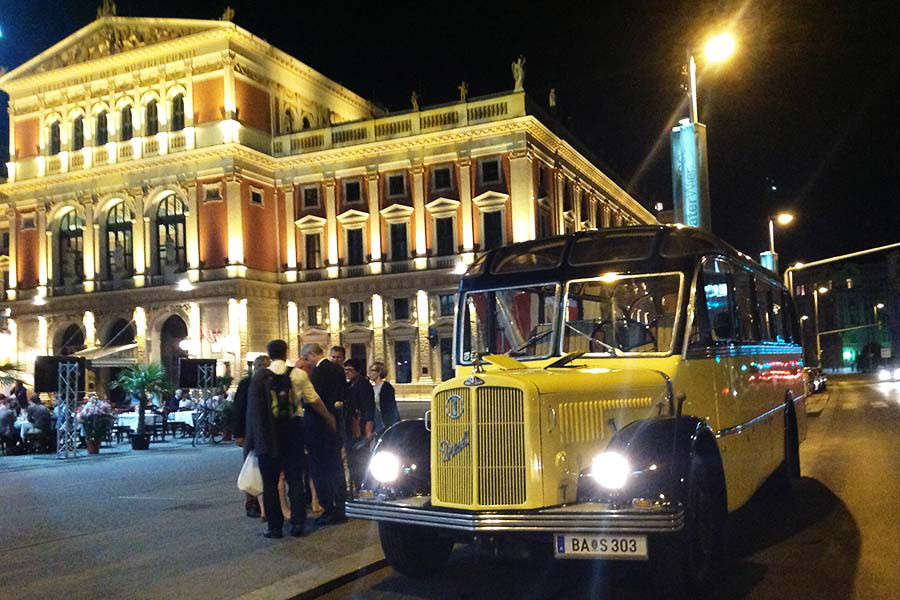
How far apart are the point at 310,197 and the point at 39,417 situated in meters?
30.7

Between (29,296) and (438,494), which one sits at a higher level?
(29,296)

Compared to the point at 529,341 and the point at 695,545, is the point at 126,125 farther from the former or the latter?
the point at 695,545

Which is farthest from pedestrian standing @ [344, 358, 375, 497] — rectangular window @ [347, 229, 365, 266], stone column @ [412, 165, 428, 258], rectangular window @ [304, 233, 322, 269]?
rectangular window @ [304, 233, 322, 269]

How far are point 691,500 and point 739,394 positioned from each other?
2355 millimetres

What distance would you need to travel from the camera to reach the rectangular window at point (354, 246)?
5066cm

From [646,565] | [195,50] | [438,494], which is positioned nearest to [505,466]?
[438,494]

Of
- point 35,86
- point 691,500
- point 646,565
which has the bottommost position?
point 646,565

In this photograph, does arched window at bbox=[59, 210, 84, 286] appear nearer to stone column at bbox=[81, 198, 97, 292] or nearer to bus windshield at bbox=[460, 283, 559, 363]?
stone column at bbox=[81, 198, 97, 292]

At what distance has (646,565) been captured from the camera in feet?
24.3

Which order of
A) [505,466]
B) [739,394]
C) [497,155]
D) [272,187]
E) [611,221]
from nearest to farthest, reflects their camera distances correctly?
1. [505,466]
2. [739,394]
3. [497,155]
4. [272,187]
5. [611,221]

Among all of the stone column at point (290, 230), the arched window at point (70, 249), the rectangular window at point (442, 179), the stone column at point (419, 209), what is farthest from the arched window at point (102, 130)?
the rectangular window at point (442, 179)

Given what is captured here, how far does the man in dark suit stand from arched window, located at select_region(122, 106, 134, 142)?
45.4m

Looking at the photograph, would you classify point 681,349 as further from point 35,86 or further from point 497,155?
point 35,86

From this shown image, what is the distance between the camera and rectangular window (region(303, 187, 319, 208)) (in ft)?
169
